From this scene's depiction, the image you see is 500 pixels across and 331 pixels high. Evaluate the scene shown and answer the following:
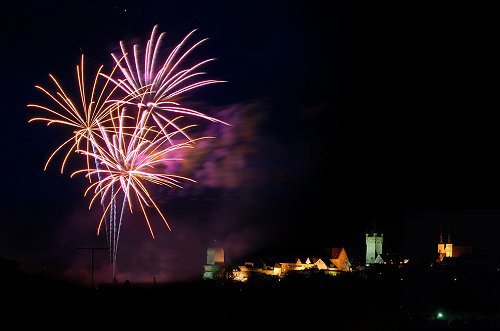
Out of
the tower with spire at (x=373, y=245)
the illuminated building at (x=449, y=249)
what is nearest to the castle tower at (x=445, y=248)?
the illuminated building at (x=449, y=249)

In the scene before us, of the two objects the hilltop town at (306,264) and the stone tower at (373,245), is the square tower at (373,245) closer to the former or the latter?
the stone tower at (373,245)

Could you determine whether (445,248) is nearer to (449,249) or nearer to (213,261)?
(449,249)

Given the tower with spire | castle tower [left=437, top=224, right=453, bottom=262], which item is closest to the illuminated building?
castle tower [left=437, top=224, right=453, bottom=262]

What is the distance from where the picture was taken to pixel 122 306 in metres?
22.2

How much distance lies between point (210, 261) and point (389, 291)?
2814 cm

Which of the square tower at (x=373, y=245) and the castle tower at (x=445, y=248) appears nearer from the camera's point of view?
the castle tower at (x=445, y=248)

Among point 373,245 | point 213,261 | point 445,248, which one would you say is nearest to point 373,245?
point 373,245

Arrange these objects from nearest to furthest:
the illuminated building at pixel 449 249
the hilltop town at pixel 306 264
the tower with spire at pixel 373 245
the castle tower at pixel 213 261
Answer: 1. the hilltop town at pixel 306 264
2. the illuminated building at pixel 449 249
3. the castle tower at pixel 213 261
4. the tower with spire at pixel 373 245

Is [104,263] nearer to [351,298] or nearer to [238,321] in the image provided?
[351,298]

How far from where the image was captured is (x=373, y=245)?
72500mm

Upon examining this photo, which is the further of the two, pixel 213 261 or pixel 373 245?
pixel 373 245

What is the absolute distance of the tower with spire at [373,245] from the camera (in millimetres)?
71375

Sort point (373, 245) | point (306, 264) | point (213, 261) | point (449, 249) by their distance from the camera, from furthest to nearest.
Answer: point (373, 245), point (213, 261), point (306, 264), point (449, 249)

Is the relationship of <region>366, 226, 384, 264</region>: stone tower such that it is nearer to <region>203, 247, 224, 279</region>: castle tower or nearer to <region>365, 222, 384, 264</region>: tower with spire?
<region>365, 222, 384, 264</region>: tower with spire
